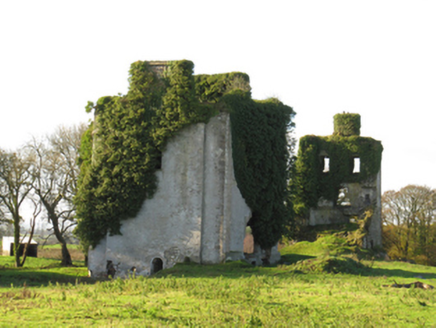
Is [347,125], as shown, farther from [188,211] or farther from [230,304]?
[230,304]

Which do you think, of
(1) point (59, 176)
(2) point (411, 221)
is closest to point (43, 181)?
(1) point (59, 176)

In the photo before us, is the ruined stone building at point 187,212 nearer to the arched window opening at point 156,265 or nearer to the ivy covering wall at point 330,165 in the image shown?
the arched window opening at point 156,265

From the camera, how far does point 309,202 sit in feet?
133

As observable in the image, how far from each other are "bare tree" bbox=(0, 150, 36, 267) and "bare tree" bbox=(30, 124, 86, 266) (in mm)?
656

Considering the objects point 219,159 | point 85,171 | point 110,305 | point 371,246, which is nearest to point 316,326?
point 110,305

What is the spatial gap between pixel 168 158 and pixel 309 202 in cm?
1983

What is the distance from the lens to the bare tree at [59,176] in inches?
1251

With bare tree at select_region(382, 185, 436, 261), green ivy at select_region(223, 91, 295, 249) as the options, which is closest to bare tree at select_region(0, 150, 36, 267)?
green ivy at select_region(223, 91, 295, 249)

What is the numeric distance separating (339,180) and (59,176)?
21.6 metres

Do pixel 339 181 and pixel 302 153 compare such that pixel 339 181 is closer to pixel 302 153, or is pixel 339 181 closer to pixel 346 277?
pixel 302 153

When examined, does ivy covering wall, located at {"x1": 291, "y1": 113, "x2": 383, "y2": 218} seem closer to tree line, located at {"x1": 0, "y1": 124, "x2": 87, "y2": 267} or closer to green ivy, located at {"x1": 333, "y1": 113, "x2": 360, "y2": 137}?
green ivy, located at {"x1": 333, "y1": 113, "x2": 360, "y2": 137}

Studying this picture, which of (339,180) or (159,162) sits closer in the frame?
(159,162)

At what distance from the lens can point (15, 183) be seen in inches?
1207

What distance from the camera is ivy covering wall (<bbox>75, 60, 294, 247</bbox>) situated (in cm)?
2336
